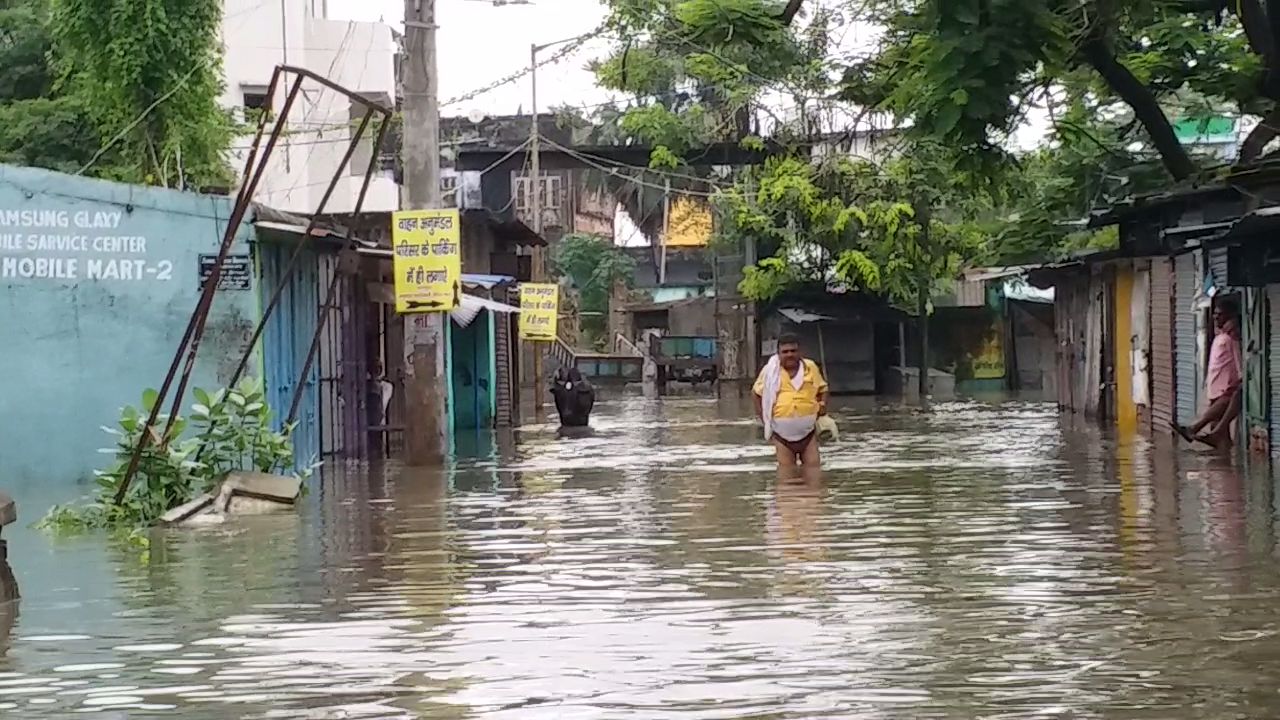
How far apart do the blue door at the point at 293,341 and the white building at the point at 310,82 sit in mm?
13244

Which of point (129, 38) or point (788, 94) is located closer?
point (129, 38)

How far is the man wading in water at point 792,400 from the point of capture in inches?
680

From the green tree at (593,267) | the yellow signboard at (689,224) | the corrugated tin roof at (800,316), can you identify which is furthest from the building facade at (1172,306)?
the green tree at (593,267)

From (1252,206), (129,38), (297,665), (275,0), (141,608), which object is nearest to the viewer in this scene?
(297,665)

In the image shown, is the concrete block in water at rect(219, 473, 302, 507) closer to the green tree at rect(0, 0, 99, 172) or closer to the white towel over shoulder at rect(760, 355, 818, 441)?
the white towel over shoulder at rect(760, 355, 818, 441)

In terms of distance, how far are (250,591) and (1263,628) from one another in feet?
18.4

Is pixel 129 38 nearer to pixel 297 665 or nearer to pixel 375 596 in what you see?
pixel 375 596

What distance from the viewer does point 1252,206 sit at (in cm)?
1784

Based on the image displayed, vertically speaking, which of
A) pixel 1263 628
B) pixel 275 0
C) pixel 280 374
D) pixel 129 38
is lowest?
pixel 1263 628

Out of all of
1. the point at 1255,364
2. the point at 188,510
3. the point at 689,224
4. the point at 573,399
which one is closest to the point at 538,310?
the point at 573,399

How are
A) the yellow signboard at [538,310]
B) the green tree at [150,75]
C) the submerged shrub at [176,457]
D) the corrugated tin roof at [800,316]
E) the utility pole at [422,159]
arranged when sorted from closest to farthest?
the submerged shrub at [176,457] < the utility pole at [422,159] < the green tree at [150,75] < the yellow signboard at [538,310] < the corrugated tin roof at [800,316]

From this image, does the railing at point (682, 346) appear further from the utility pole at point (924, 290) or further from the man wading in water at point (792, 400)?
the man wading in water at point (792, 400)

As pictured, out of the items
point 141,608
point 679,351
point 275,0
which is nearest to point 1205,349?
point 141,608

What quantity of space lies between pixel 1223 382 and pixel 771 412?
17.6 feet
